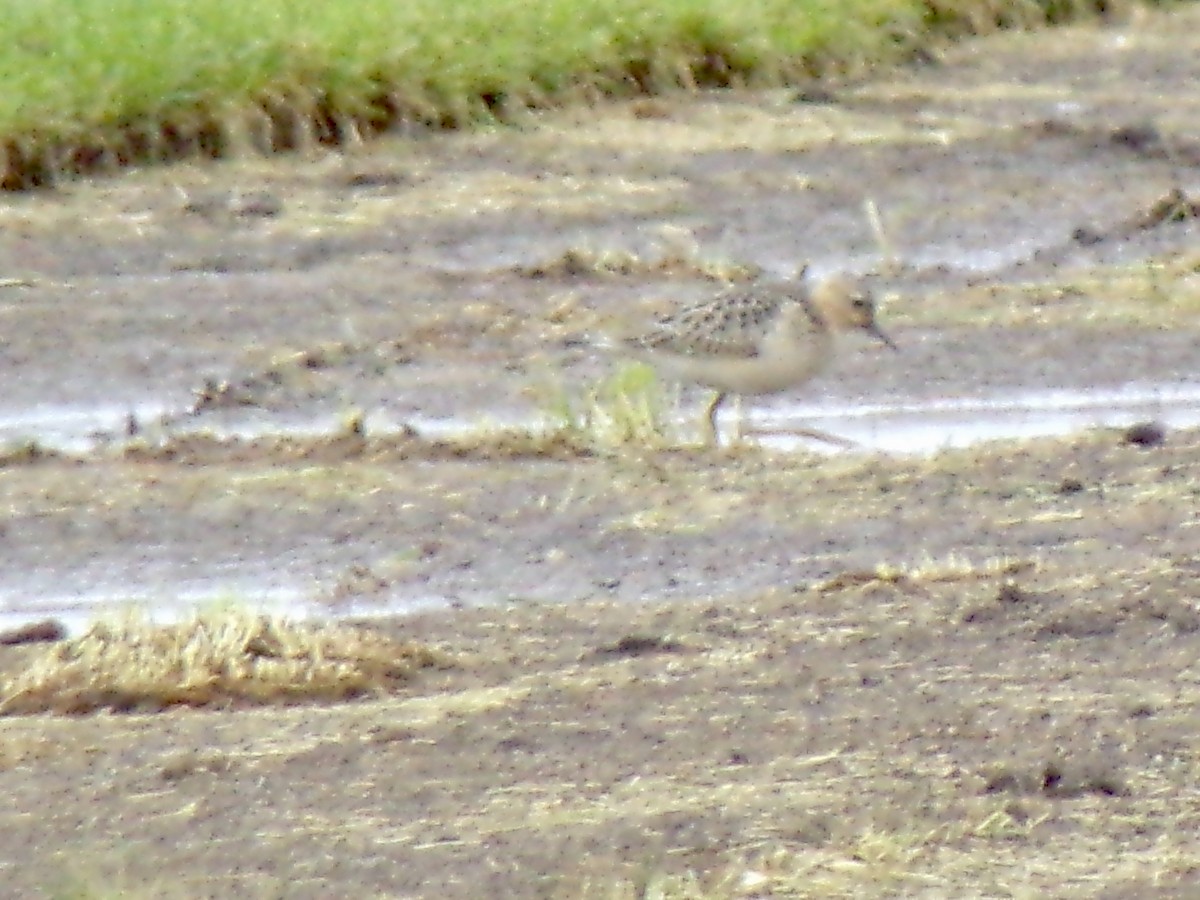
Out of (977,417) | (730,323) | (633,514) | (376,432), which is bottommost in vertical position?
(977,417)

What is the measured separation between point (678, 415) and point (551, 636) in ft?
10.4

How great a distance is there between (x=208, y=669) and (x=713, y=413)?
346 centimetres

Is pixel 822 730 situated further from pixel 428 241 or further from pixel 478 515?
pixel 428 241

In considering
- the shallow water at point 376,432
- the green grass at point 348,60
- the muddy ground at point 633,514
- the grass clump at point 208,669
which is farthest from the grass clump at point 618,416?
the green grass at point 348,60

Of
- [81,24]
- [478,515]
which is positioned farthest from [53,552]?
[81,24]

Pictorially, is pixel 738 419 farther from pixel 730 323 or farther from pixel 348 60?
pixel 348 60

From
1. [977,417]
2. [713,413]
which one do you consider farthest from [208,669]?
[977,417]

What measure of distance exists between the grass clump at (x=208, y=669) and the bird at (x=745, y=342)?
2826mm

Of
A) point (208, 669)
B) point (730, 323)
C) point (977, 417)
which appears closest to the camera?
point (208, 669)

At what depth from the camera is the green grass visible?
13102 mm

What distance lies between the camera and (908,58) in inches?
585

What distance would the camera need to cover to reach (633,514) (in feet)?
26.5

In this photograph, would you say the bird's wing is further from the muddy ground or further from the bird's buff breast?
the muddy ground

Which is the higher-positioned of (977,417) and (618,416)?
(618,416)
